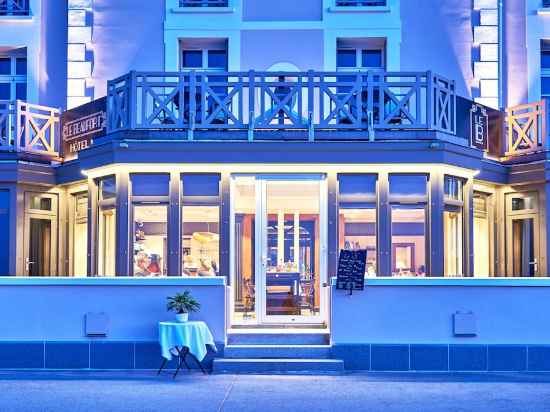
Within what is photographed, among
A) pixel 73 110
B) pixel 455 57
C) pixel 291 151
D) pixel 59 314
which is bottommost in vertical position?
pixel 59 314

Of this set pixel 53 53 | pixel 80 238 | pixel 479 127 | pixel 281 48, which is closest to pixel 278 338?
pixel 80 238

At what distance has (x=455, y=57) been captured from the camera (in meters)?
16.5

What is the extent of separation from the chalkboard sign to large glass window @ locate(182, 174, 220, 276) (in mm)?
2546

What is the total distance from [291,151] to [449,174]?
2.71 m

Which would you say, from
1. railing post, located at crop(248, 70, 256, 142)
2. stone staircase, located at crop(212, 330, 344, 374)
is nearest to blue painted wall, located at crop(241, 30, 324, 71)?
railing post, located at crop(248, 70, 256, 142)

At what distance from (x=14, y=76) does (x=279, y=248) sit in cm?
777

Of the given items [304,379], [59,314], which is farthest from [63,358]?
[304,379]

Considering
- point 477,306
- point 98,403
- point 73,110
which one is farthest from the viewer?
point 73,110

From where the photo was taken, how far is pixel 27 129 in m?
15.9

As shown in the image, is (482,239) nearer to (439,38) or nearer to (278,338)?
(439,38)

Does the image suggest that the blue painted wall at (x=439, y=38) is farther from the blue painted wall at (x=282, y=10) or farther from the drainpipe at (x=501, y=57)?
the blue painted wall at (x=282, y=10)

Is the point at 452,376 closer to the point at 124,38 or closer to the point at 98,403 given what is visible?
the point at 98,403

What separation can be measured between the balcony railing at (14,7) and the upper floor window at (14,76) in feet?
2.50

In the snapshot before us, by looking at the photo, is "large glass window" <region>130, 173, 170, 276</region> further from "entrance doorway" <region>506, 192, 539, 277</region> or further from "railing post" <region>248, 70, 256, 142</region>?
"entrance doorway" <region>506, 192, 539, 277</region>
